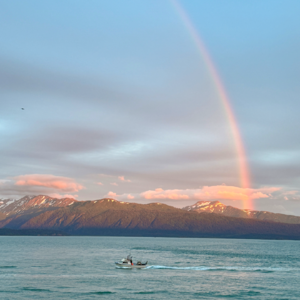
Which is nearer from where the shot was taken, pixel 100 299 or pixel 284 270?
pixel 100 299

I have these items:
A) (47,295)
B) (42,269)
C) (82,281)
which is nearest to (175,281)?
(82,281)

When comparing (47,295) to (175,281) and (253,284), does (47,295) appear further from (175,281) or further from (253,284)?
(253,284)

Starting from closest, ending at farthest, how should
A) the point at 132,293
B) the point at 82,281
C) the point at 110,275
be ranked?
the point at 132,293 < the point at 82,281 < the point at 110,275

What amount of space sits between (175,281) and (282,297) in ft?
109

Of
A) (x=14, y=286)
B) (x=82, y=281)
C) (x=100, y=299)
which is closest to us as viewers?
(x=100, y=299)

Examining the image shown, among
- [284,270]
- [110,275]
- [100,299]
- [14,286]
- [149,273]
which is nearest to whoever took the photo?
[100,299]

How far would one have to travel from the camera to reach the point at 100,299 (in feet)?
293

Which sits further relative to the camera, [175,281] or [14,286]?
[175,281]

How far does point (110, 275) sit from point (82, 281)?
663 inches

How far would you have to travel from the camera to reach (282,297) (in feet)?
312

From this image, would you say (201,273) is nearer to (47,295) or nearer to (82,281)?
(82,281)

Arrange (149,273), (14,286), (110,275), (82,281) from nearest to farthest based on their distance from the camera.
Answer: (14,286) → (82,281) → (110,275) → (149,273)

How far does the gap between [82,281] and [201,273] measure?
45.5 m

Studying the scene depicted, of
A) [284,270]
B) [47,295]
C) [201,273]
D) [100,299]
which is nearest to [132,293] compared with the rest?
[100,299]
